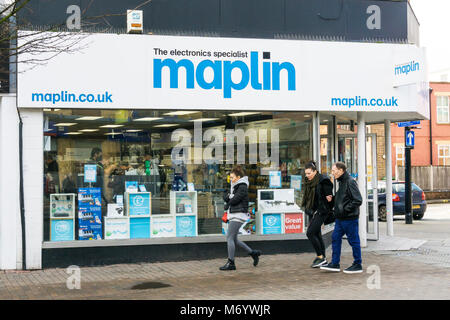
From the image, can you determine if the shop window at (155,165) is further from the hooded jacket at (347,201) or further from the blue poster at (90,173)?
the hooded jacket at (347,201)

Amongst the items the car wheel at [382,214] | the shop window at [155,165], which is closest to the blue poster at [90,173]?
the shop window at [155,165]

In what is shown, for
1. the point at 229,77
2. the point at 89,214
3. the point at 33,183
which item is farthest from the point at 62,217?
the point at 229,77

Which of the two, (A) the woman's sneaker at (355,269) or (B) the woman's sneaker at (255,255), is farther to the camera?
(B) the woman's sneaker at (255,255)

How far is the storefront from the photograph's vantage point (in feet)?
34.4

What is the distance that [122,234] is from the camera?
1102 cm

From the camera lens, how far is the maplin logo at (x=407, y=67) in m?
11.6

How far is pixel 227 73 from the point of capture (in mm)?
11117

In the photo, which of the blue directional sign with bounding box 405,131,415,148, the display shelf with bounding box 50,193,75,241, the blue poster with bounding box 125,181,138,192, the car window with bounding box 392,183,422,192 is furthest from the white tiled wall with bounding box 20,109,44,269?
the car window with bounding box 392,183,422,192

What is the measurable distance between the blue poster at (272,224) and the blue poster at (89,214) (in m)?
3.30

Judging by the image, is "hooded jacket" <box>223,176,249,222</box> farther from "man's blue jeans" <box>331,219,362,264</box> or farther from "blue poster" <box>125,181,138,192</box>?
"blue poster" <box>125,181,138,192</box>

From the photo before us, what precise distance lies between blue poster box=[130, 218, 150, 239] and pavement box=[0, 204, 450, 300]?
1.99 feet

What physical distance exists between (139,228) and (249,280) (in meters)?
3.00

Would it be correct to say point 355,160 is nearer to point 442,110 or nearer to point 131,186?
point 131,186
